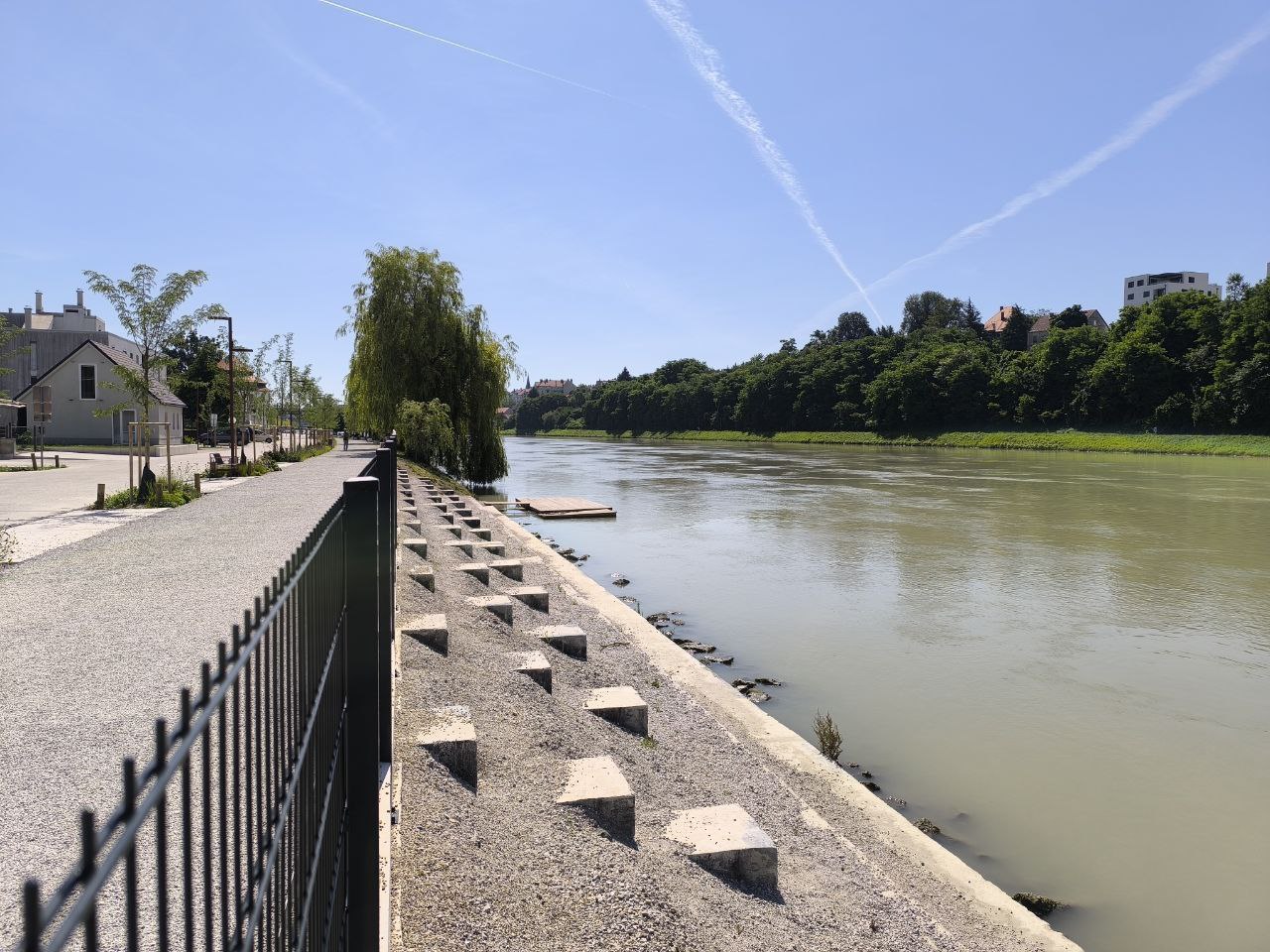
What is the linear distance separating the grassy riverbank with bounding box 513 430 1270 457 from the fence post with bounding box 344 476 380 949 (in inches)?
2681

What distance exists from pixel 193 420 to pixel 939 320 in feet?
316

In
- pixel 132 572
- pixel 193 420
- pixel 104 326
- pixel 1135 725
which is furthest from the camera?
pixel 104 326

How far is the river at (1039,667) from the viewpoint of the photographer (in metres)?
5.94

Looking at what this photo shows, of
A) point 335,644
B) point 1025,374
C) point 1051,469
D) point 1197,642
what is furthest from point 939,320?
point 335,644

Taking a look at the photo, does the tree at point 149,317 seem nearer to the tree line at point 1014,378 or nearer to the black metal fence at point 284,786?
the black metal fence at point 284,786

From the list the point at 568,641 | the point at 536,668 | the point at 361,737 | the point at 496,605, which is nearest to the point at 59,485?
the point at 496,605

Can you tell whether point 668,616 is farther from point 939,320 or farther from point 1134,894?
point 939,320

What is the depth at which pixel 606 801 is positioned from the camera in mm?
4926

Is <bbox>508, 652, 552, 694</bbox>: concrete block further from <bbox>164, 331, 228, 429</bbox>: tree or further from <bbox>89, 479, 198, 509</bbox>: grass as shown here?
<bbox>164, 331, 228, 429</bbox>: tree

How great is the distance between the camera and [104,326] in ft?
247

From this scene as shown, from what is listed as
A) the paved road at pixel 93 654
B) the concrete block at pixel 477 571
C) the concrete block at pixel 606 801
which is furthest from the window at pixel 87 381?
the concrete block at pixel 606 801

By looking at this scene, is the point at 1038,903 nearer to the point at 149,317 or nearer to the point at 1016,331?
the point at 149,317

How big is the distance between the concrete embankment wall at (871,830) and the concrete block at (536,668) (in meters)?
1.46

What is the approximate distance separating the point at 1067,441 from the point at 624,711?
70.9 m
